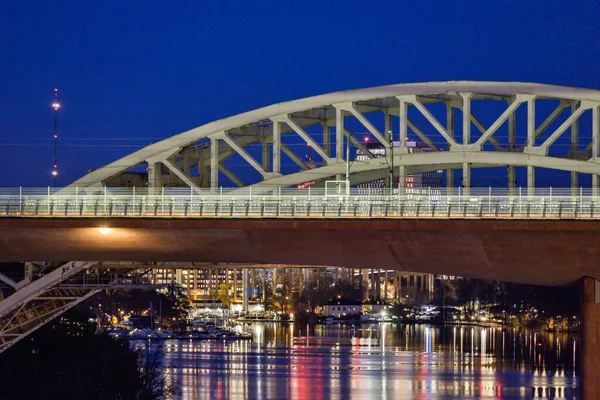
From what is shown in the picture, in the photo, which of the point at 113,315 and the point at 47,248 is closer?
the point at 47,248

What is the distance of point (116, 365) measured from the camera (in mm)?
62938

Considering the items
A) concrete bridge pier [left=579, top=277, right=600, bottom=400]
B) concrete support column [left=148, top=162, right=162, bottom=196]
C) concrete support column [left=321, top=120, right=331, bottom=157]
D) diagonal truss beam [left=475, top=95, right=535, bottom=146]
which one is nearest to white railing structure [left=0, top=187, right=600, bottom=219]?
concrete bridge pier [left=579, top=277, right=600, bottom=400]

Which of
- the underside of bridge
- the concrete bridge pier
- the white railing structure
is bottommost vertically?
the concrete bridge pier

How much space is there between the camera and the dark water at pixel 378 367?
3022 inches

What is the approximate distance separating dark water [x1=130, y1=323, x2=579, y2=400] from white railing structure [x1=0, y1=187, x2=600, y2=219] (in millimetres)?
20983

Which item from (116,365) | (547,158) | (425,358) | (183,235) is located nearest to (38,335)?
(116,365)

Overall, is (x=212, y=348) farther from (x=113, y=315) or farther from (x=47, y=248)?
(x=47, y=248)

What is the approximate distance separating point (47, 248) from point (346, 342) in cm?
8800

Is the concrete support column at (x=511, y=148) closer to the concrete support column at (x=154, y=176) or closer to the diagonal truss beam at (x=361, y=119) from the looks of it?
the diagonal truss beam at (x=361, y=119)

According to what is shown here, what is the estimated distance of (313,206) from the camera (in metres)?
52.6

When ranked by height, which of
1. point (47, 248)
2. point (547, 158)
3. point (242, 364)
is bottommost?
point (242, 364)

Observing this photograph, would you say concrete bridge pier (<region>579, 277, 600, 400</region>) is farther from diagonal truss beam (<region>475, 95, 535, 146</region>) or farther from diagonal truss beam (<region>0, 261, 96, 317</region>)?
diagonal truss beam (<region>0, 261, 96, 317</region>)

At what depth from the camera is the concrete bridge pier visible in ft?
174

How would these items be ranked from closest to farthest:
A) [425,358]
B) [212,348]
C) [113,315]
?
1. [425,358]
2. [212,348]
3. [113,315]
